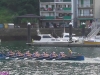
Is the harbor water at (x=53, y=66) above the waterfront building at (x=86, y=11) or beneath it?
beneath

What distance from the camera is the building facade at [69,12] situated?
98438 mm

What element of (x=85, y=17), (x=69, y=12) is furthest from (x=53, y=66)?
(x=69, y=12)

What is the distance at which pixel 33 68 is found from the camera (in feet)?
188

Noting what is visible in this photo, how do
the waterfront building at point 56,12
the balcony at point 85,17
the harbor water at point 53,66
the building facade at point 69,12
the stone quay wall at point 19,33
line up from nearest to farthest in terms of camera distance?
the harbor water at point 53,66, the stone quay wall at point 19,33, the balcony at point 85,17, the building facade at point 69,12, the waterfront building at point 56,12

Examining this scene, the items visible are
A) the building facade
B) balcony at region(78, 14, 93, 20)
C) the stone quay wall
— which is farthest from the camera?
the building facade

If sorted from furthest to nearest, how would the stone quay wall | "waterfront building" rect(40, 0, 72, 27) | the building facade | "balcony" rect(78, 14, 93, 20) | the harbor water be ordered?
"waterfront building" rect(40, 0, 72, 27) → the building facade → "balcony" rect(78, 14, 93, 20) → the stone quay wall → the harbor water

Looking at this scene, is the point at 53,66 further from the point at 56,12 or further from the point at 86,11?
the point at 56,12

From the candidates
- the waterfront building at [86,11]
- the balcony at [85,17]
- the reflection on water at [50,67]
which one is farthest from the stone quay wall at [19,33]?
the reflection on water at [50,67]

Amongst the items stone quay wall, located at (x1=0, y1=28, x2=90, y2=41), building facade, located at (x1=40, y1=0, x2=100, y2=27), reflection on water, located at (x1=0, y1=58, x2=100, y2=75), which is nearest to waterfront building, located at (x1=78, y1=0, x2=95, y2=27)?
building facade, located at (x1=40, y1=0, x2=100, y2=27)

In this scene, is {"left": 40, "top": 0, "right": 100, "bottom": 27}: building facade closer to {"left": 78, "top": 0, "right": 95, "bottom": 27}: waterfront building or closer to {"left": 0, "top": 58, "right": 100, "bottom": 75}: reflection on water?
{"left": 78, "top": 0, "right": 95, "bottom": 27}: waterfront building

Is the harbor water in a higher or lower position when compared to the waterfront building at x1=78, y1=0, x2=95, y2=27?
lower

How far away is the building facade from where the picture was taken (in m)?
98.4

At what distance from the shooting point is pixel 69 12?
9956cm

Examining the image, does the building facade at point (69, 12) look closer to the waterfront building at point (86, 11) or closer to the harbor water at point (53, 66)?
the waterfront building at point (86, 11)
